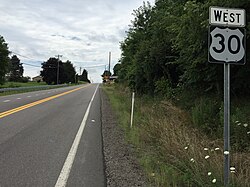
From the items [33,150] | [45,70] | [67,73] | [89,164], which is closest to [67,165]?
[89,164]

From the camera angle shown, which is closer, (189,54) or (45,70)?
(189,54)

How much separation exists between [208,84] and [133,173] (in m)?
6.86

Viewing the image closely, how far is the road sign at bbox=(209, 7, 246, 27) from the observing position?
209 inches

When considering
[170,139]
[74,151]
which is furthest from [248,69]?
[74,151]

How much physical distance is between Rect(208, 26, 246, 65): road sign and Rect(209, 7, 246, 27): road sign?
9 cm

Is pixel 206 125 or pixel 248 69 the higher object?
pixel 248 69

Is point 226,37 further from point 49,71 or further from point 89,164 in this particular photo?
point 49,71

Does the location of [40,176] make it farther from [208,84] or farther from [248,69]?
[208,84]

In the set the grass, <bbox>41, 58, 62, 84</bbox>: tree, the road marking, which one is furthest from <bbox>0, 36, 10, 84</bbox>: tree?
the grass

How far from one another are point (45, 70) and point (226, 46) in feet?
436

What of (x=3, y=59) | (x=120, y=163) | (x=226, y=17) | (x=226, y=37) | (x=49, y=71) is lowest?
(x=120, y=163)

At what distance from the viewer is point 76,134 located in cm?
1131

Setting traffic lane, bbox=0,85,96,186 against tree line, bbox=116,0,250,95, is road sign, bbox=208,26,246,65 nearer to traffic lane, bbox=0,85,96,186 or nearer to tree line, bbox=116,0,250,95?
tree line, bbox=116,0,250,95

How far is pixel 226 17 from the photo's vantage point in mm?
5340
